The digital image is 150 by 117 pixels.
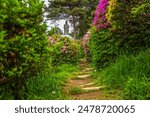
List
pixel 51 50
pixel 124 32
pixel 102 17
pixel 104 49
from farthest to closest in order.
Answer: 1. pixel 102 17
2. pixel 104 49
3. pixel 124 32
4. pixel 51 50

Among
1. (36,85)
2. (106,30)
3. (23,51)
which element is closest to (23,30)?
(23,51)

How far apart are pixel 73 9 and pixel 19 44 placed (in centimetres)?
3701

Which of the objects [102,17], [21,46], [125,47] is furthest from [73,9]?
[21,46]

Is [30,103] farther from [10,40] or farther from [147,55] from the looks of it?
[147,55]

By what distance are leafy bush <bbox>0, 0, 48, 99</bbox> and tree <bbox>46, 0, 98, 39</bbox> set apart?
3476 centimetres

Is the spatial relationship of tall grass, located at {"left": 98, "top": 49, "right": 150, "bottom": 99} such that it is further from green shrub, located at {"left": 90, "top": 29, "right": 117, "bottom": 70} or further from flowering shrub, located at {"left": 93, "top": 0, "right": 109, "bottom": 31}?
flowering shrub, located at {"left": 93, "top": 0, "right": 109, "bottom": 31}

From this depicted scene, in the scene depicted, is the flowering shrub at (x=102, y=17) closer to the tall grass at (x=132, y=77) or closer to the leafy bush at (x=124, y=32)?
the leafy bush at (x=124, y=32)

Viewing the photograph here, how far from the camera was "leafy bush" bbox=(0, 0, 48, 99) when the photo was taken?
218 inches

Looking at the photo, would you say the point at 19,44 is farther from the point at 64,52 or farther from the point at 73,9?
the point at 73,9

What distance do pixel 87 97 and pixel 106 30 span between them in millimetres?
4781

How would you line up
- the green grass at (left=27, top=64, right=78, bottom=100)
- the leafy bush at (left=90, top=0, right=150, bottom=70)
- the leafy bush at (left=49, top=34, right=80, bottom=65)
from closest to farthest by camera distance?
the green grass at (left=27, top=64, right=78, bottom=100)
the leafy bush at (left=90, top=0, right=150, bottom=70)
the leafy bush at (left=49, top=34, right=80, bottom=65)

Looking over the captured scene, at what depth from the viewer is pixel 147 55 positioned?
869 centimetres

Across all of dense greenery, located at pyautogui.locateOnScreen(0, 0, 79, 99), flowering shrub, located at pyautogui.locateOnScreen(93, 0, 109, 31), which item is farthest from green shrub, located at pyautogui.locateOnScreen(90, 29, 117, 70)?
dense greenery, located at pyautogui.locateOnScreen(0, 0, 79, 99)

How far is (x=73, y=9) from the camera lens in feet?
138
